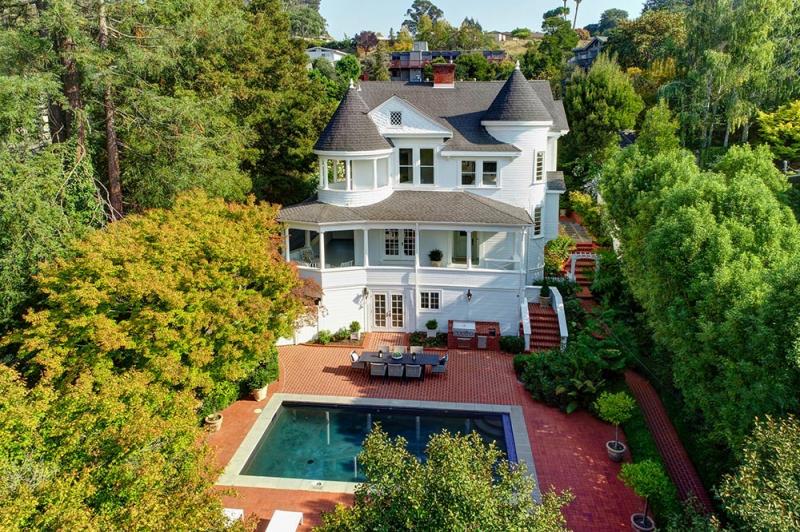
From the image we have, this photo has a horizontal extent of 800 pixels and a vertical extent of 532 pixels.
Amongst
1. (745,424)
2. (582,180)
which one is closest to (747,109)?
(582,180)

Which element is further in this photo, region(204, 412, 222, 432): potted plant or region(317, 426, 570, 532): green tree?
region(204, 412, 222, 432): potted plant

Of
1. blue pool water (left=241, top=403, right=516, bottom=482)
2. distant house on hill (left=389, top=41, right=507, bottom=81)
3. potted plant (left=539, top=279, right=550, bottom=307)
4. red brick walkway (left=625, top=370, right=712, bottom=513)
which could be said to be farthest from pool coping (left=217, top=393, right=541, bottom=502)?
distant house on hill (left=389, top=41, right=507, bottom=81)

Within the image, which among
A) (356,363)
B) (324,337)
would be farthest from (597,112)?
(356,363)

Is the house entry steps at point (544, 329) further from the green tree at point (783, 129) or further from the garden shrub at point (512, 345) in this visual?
the green tree at point (783, 129)

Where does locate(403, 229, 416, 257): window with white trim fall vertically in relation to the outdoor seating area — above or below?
above

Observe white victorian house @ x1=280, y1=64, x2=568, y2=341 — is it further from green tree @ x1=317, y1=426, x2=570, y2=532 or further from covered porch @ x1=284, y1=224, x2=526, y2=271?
green tree @ x1=317, y1=426, x2=570, y2=532
